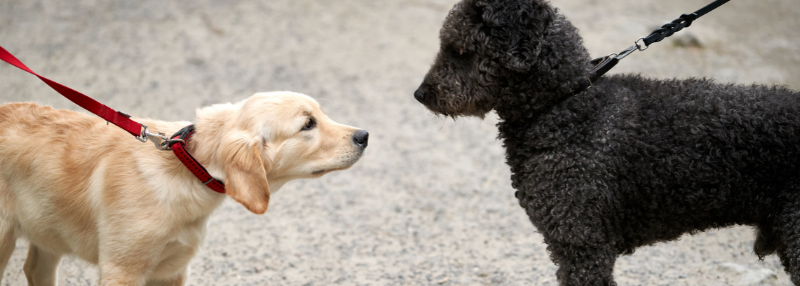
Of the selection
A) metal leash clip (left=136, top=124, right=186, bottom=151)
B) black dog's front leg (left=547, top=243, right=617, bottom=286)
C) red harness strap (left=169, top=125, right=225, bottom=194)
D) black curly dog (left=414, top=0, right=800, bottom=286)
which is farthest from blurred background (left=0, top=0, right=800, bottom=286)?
metal leash clip (left=136, top=124, right=186, bottom=151)

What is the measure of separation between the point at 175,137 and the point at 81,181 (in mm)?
609

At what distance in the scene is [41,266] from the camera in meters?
3.85

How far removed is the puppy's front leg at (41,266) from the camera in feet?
12.5

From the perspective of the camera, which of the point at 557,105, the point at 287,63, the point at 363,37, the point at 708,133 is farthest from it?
the point at 363,37

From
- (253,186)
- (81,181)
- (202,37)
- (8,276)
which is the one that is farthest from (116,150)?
(202,37)

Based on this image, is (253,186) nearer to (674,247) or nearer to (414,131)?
(674,247)

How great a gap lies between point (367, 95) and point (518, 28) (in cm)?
581

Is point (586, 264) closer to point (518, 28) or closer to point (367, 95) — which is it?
point (518, 28)

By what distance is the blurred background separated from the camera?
4.90 metres

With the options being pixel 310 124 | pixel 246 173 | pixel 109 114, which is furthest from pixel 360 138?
pixel 109 114

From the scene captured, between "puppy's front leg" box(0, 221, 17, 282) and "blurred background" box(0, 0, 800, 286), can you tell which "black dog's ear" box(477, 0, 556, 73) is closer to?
"blurred background" box(0, 0, 800, 286)

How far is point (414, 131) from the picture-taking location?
786 cm

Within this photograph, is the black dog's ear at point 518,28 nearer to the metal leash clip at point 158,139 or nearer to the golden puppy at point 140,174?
the golden puppy at point 140,174

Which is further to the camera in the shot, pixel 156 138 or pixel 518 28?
pixel 156 138
